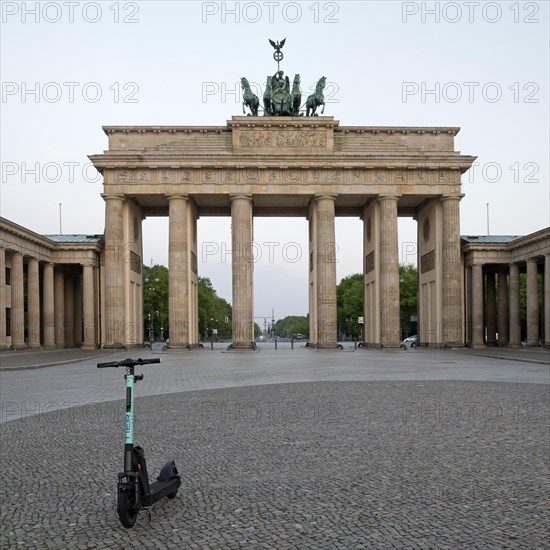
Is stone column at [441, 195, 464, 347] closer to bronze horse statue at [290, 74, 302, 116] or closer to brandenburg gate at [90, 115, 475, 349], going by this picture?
brandenburg gate at [90, 115, 475, 349]

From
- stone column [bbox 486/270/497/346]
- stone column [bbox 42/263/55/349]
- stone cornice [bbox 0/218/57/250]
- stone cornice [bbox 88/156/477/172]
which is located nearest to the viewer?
stone cornice [bbox 0/218/57/250]

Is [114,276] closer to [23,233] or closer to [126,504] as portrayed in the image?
→ [23,233]

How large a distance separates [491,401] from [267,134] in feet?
134

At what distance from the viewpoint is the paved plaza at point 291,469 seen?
6133 mm

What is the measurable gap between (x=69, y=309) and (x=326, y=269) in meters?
27.0

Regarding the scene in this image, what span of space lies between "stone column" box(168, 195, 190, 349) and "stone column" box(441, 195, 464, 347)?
69.6 ft

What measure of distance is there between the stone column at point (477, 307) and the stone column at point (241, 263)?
748 inches

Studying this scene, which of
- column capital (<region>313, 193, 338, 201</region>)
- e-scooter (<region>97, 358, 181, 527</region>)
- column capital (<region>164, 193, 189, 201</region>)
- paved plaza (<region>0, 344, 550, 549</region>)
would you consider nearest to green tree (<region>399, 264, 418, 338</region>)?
column capital (<region>313, 193, 338, 201</region>)

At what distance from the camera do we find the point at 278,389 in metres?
19.6

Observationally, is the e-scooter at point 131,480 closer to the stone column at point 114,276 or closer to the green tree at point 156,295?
the stone column at point 114,276

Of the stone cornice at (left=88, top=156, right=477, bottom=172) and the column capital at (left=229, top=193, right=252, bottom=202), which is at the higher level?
the stone cornice at (left=88, top=156, right=477, bottom=172)

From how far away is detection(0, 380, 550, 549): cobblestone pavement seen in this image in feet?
20.0

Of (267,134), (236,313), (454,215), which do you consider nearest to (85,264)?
(236,313)

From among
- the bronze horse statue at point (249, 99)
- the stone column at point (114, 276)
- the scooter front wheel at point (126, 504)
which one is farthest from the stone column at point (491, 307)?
the scooter front wheel at point (126, 504)
